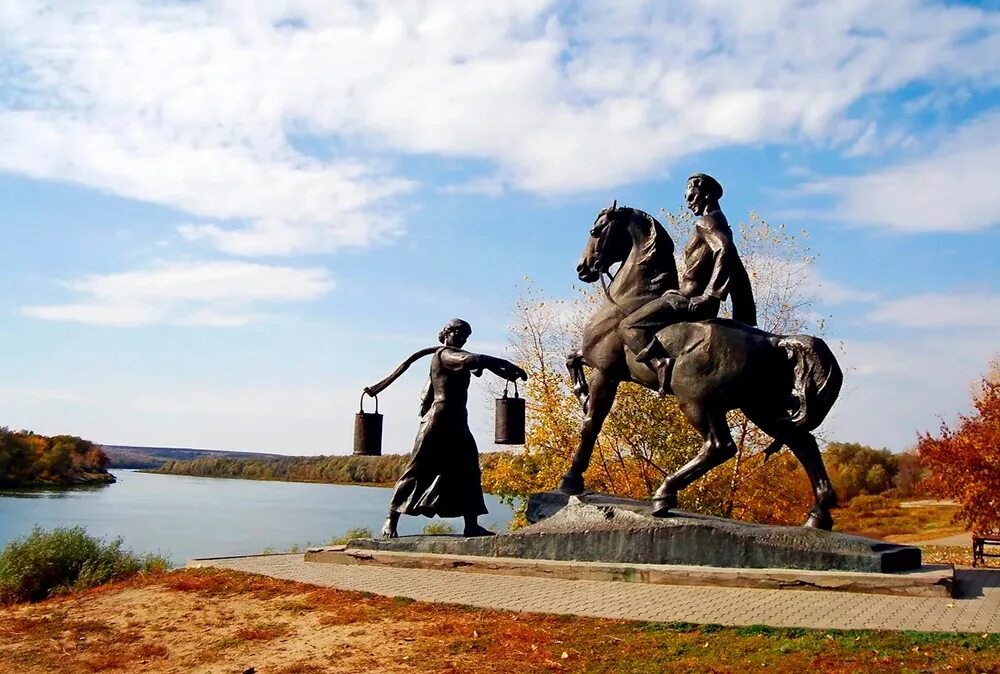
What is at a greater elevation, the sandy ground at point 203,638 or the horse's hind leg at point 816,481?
the horse's hind leg at point 816,481

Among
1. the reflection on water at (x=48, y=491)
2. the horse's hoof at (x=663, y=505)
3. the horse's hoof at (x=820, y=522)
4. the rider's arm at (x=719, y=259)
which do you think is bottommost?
the reflection on water at (x=48, y=491)

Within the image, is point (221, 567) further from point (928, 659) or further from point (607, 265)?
point (928, 659)

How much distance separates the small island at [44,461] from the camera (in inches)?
1342

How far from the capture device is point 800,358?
24.1ft

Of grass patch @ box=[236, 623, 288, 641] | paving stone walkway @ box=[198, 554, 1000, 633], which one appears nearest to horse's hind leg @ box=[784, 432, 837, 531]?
paving stone walkway @ box=[198, 554, 1000, 633]

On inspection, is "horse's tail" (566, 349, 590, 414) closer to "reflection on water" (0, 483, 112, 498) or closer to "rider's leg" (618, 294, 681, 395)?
"rider's leg" (618, 294, 681, 395)

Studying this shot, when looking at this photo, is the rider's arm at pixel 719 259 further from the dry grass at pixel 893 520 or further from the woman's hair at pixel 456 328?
the dry grass at pixel 893 520

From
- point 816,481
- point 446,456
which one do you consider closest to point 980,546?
point 816,481

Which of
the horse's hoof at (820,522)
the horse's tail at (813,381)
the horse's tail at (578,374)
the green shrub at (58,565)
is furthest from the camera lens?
the green shrub at (58,565)

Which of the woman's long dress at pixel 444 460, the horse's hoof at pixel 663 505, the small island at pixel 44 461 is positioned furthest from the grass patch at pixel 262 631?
the small island at pixel 44 461

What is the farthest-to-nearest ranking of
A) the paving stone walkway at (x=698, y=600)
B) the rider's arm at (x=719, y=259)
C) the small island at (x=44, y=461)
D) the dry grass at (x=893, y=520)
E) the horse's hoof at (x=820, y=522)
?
the small island at (x=44, y=461)
the dry grass at (x=893, y=520)
the rider's arm at (x=719, y=259)
the horse's hoof at (x=820, y=522)
the paving stone walkway at (x=698, y=600)

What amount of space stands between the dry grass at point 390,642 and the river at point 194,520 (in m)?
5.43

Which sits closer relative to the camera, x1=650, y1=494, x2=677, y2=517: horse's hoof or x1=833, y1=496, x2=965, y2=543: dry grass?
x1=650, y1=494, x2=677, y2=517: horse's hoof

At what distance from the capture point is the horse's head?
8.67 metres
